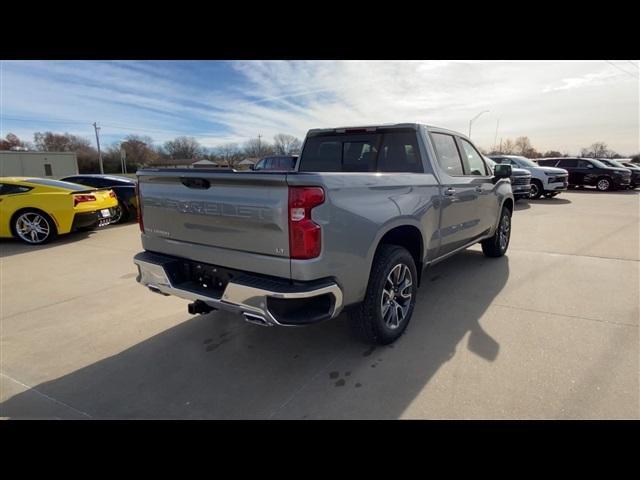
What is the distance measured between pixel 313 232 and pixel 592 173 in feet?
70.9

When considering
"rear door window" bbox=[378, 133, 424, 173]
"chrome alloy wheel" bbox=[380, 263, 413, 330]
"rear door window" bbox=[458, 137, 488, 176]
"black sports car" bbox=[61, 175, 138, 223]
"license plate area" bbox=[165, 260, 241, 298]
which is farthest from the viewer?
"black sports car" bbox=[61, 175, 138, 223]

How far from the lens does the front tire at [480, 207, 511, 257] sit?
18.6 ft

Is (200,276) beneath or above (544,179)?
beneath

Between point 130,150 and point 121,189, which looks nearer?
point 121,189

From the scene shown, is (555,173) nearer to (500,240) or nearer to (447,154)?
(500,240)

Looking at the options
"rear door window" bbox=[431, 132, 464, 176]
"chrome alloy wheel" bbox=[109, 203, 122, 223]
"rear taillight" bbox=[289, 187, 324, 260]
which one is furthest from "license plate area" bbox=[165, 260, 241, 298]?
"chrome alloy wheel" bbox=[109, 203, 122, 223]

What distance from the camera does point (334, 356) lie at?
9.95 feet

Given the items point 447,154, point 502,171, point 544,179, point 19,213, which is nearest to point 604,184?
point 544,179

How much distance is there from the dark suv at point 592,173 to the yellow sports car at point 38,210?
19.7m

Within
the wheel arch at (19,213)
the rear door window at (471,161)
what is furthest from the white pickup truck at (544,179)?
the wheel arch at (19,213)

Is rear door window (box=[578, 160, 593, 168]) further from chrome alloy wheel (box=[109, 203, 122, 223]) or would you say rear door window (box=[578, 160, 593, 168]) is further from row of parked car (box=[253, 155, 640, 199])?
chrome alloy wheel (box=[109, 203, 122, 223])

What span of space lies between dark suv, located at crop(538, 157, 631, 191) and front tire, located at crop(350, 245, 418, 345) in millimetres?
18532

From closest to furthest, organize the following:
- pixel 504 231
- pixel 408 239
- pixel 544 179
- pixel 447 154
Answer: pixel 408 239
pixel 447 154
pixel 504 231
pixel 544 179
